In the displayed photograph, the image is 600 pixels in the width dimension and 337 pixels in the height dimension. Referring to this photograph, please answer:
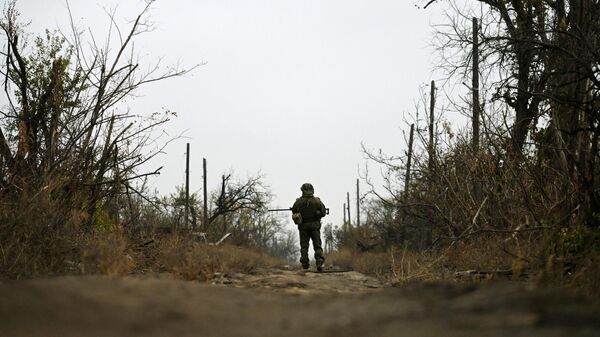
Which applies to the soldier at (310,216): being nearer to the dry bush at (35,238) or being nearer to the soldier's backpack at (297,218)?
the soldier's backpack at (297,218)

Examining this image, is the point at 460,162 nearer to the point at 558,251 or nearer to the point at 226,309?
the point at 558,251

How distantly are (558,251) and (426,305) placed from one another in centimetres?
531

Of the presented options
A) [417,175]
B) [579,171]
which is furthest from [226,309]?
[417,175]

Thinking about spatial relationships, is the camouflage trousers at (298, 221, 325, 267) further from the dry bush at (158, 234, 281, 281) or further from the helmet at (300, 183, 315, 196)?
the dry bush at (158, 234, 281, 281)

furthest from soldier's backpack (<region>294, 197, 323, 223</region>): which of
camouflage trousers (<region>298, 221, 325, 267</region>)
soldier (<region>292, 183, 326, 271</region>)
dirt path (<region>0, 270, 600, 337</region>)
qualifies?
dirt path (<region>0, 270, 600, 337</region>)

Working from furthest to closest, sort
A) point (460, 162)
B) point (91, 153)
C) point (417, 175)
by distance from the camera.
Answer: point (417, 175) → point (460, 162) → point (91, 153)

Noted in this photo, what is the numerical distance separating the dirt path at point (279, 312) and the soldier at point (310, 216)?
9.87m

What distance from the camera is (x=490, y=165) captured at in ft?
46.1

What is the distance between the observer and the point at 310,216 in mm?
14695

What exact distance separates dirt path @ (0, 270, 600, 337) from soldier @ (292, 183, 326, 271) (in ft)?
32.4

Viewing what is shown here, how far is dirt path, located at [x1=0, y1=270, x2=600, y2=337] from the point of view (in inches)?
140

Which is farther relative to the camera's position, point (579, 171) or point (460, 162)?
point (460, 162)

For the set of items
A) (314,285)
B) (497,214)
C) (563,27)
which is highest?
(563,27)

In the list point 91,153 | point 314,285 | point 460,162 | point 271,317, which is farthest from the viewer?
point 460,162
